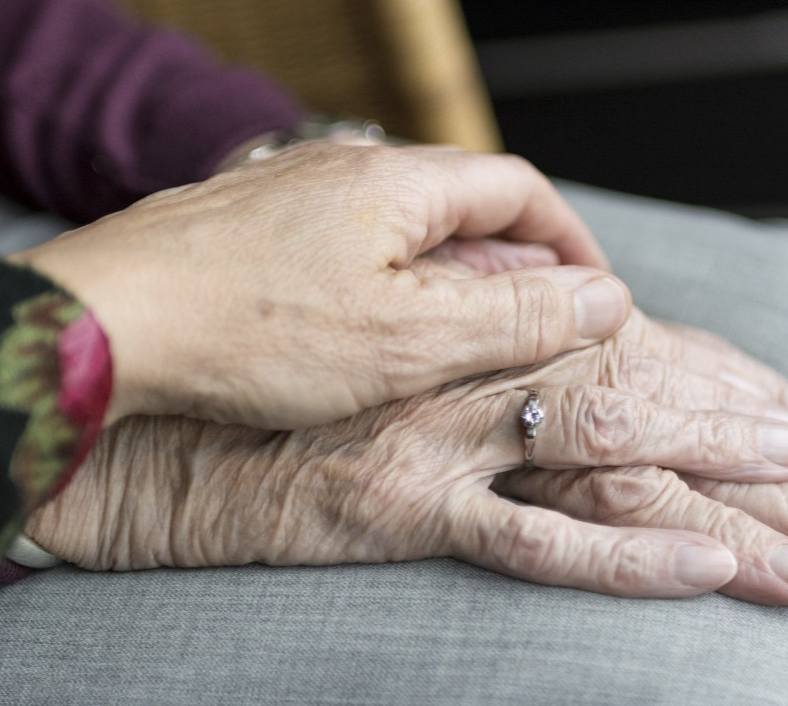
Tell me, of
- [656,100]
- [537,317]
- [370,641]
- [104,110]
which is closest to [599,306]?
[537,317]

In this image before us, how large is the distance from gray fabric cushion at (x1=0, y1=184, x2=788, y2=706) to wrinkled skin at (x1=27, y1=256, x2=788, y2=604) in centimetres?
2

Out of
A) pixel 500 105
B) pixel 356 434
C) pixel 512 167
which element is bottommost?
pixel 500 105

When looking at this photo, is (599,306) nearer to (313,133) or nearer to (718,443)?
(718,443)

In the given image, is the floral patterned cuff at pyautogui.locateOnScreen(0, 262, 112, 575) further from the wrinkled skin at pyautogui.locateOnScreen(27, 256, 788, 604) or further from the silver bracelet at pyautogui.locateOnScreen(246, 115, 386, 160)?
the silver bracelet at pyautogui.locateOnScreen(246, 115, 386, 160)

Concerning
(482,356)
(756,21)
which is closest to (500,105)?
(756,21)

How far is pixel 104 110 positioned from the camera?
105cm

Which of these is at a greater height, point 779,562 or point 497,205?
point 497,205

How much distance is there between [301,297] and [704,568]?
13.5 inches

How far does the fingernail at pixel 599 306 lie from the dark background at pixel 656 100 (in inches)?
70.0

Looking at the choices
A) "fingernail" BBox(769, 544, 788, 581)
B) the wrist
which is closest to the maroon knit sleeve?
the wrist

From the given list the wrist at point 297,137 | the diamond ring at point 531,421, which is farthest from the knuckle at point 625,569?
the wrist at point 297,137

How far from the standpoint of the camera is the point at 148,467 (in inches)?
29.0

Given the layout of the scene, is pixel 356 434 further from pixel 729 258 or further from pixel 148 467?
pixel 729 258

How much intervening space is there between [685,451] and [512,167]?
0.29 meters
